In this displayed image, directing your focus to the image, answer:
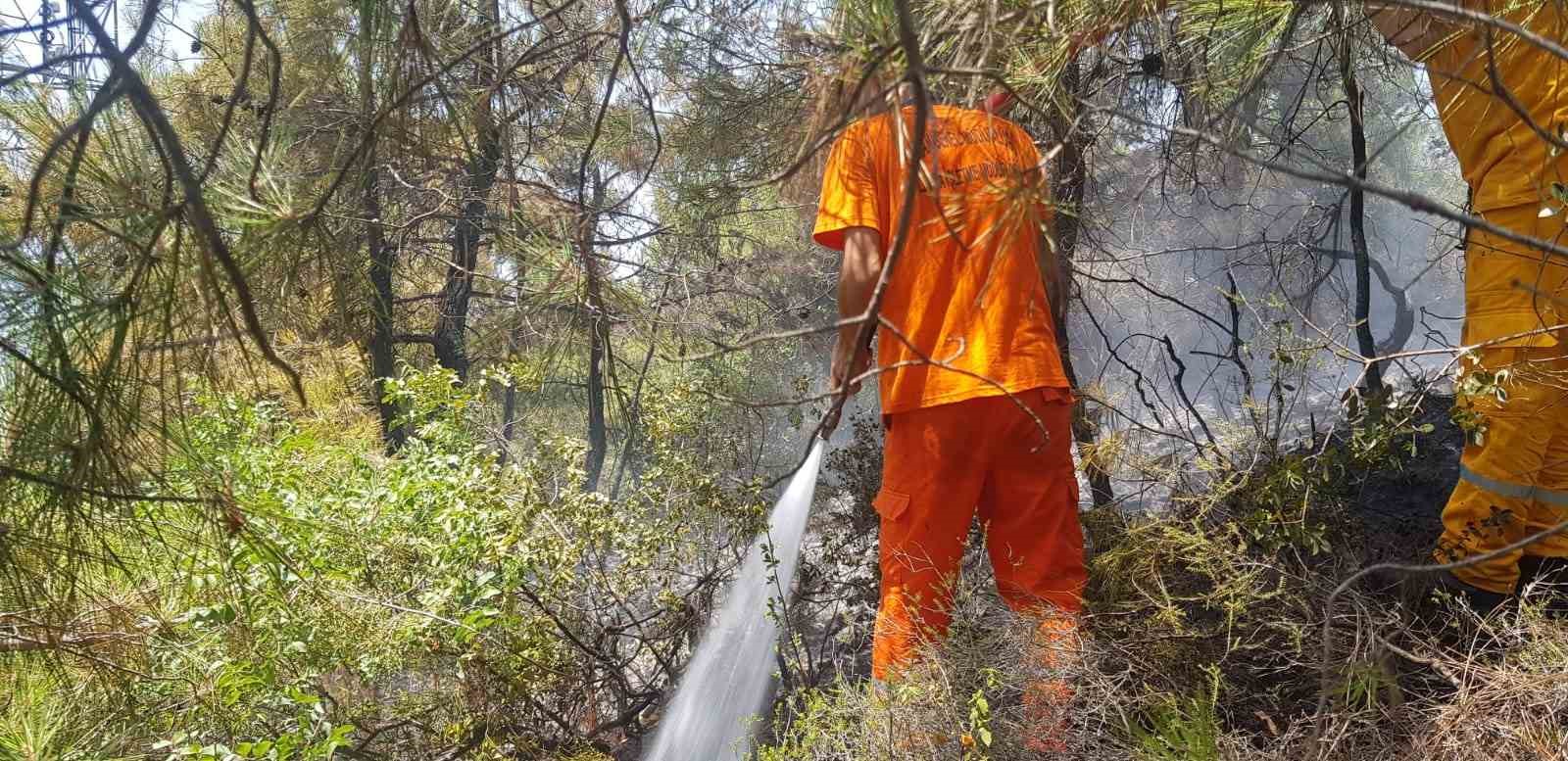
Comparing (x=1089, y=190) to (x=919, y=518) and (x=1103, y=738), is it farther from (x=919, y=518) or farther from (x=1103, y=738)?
(x=1103, y=738)

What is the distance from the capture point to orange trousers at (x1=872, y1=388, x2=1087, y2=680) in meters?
2.34

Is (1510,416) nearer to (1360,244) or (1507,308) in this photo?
(1507,308)

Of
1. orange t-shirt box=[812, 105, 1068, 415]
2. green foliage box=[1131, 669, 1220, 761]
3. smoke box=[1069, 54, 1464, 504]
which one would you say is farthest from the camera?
smoke box=[1069, 54, 1464, 504]

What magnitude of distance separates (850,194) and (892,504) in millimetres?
723

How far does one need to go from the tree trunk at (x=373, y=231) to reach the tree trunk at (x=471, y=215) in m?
0.17

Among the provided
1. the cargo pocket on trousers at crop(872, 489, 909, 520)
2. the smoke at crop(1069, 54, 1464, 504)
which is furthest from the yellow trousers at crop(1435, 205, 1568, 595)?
the cargo pocket on trousers at crop(872, 489, 909, 520)

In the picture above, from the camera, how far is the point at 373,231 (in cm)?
329

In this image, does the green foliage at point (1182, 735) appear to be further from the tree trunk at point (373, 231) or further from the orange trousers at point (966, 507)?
the tree trunk at point (373, 231)

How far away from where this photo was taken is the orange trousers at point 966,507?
2.34 metres

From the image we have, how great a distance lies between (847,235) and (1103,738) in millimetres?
1220

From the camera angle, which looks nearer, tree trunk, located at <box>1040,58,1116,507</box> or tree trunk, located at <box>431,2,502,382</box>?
tree trunk, located at <box>431,2,502,382</box>

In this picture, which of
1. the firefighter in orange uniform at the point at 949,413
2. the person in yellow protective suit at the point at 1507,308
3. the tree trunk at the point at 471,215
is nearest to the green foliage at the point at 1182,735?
the firefighter in orange uniform at the point at 949,413

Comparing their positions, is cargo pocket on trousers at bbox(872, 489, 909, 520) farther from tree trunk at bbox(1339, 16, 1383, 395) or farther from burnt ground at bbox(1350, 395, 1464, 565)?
tree trunk at bbox(1339, 16, 1383, 395)

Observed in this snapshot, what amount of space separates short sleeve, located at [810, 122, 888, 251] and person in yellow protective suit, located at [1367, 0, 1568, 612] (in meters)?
1.03
